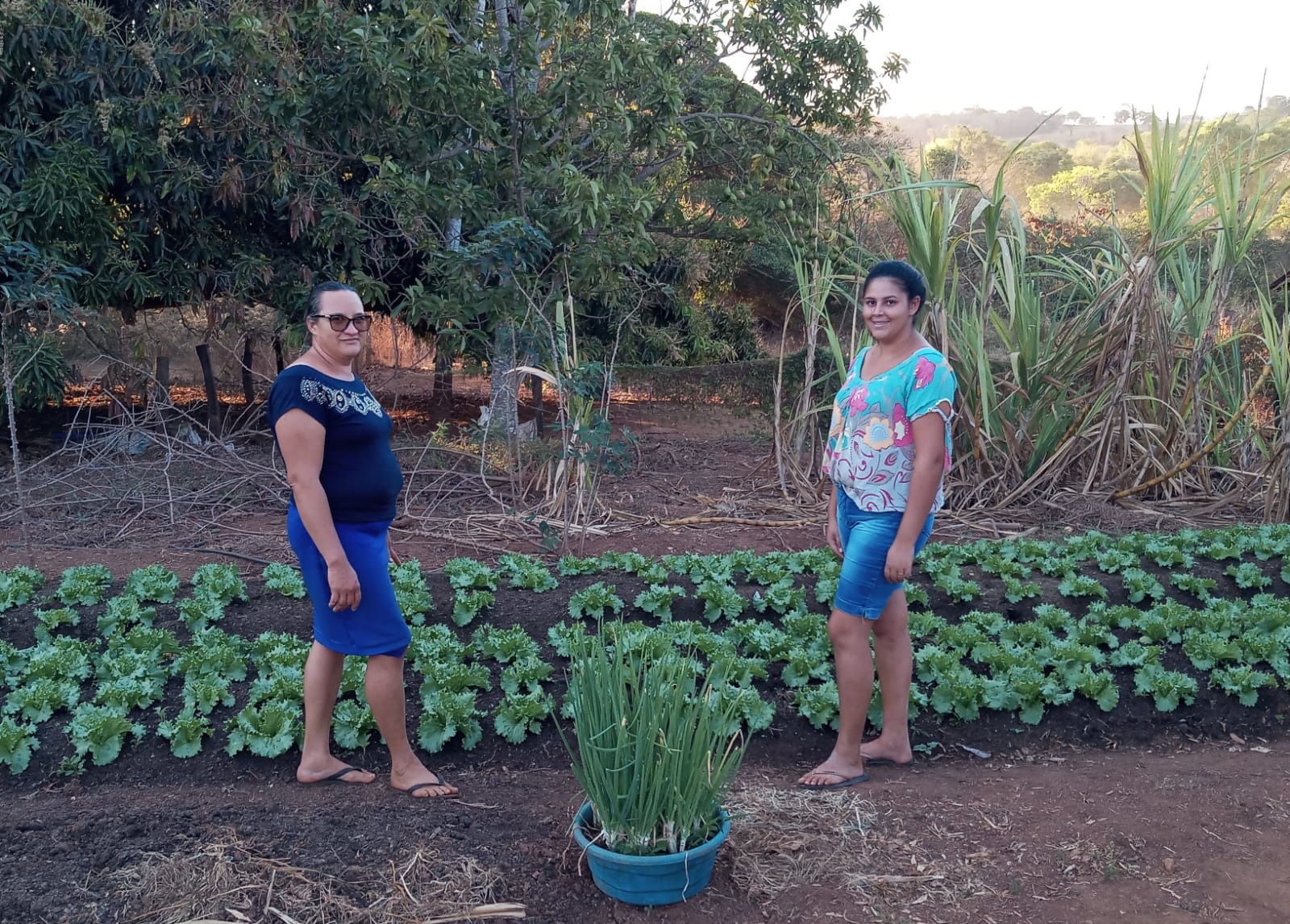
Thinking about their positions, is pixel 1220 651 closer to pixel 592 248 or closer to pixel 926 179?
pixel 926 179

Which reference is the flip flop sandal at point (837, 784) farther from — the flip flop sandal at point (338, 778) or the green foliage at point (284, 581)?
the green foliage at point (284, 581)

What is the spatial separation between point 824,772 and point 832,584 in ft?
6.24

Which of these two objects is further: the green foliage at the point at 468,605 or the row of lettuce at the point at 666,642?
the green foliage at the point at 468,605

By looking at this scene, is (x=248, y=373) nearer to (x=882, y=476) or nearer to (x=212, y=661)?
(x=212, y=661)

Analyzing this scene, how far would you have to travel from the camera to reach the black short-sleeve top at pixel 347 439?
2.81 meters

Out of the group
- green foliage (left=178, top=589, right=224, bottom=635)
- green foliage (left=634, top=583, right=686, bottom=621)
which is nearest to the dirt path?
green foliage (left=178, top=589, right=224, bottom=635)

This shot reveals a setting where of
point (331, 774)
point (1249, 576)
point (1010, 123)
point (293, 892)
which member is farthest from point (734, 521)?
point (1010, 123)

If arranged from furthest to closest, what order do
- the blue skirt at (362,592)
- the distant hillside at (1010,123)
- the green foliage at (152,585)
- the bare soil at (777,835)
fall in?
the distant hillside at (1010,123), the green foliage at (152,585), the blue skirt at (362,592), the bare soil at (777,835)

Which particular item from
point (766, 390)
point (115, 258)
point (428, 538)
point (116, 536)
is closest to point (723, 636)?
point (428, 538)

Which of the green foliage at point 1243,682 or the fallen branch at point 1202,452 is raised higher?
the fallen branch at point 1202,452

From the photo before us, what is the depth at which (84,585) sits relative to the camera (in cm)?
502

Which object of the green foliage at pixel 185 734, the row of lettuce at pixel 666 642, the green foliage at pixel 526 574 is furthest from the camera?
the green foliage at pixel 526 574

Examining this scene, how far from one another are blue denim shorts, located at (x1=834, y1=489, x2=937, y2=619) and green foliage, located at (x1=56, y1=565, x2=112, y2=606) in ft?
12.3

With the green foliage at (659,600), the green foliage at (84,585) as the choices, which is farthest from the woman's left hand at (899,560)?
the green foliage at (84,585)
